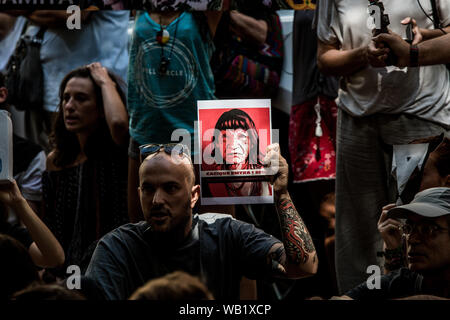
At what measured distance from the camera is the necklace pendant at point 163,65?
2.22m

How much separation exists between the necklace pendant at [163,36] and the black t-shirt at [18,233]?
0.71 metres

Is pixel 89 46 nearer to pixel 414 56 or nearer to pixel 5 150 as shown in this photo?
pixel 5 150

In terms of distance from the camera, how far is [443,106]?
217cm

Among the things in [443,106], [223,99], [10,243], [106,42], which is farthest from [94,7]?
[443,106]

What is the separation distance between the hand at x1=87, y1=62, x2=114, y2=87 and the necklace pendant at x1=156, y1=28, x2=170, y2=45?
0.22m

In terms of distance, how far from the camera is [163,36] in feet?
7.30

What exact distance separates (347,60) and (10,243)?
3.79 feet

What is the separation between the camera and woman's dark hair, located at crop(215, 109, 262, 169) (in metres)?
2.12

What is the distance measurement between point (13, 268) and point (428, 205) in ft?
3.89

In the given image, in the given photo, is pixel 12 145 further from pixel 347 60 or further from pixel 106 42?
pixel 347 60

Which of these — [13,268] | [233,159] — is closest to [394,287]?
[233,159]

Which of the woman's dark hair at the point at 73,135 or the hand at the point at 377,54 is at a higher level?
the hand at the point at 377,54

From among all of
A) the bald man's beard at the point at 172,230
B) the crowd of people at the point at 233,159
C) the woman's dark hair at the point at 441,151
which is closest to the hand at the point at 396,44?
the crowd of people at the point at 233,159

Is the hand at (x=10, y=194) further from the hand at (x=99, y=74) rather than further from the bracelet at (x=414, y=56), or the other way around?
the bracelet at (x=414, y=56)
